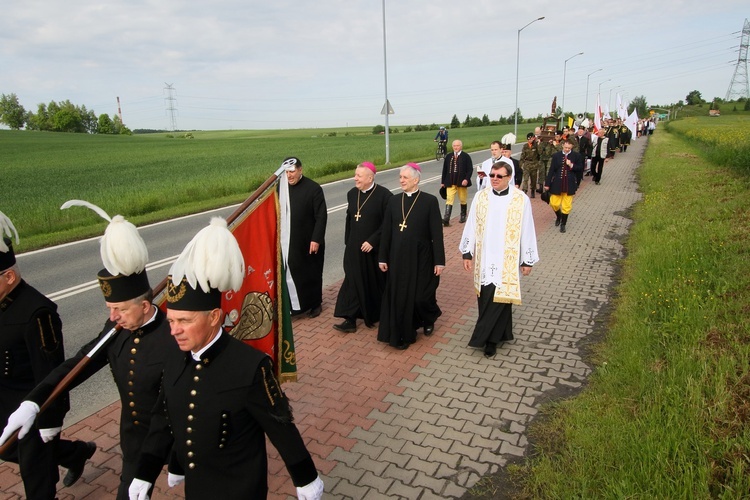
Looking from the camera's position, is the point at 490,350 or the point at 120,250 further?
the point at 490,350

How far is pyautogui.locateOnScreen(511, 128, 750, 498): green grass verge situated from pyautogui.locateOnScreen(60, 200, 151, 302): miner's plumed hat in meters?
2.93

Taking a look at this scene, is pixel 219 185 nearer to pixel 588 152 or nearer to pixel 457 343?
pixel 588 152

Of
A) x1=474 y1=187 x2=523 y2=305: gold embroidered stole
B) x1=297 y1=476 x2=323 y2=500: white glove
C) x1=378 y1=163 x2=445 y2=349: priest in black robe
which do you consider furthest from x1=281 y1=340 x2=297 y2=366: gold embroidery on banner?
x1=474 y1=187 x2=523 y2=305: gold embroidered stole

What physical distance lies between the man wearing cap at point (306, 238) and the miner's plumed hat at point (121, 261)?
4.16 meters

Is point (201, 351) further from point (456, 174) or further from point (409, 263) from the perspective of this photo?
point (456, 174)

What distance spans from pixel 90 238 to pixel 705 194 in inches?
587

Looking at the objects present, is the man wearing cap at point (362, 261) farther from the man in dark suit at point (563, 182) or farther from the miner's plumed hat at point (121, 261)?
the man in dark suit at point (563, 182)

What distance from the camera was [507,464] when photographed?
3951mm

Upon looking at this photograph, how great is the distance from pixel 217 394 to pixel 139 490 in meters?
0.75

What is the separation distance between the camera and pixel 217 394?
92.0 inches

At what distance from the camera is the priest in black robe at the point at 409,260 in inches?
235

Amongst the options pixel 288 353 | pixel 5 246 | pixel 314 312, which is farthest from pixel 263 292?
pixel 314 312

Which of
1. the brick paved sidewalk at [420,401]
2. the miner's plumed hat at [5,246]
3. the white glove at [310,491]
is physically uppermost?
the miner's plumed hat at [5,246]

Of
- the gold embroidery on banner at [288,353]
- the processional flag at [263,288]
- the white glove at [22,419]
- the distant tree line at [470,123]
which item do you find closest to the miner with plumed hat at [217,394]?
the white glove at [22,419]
